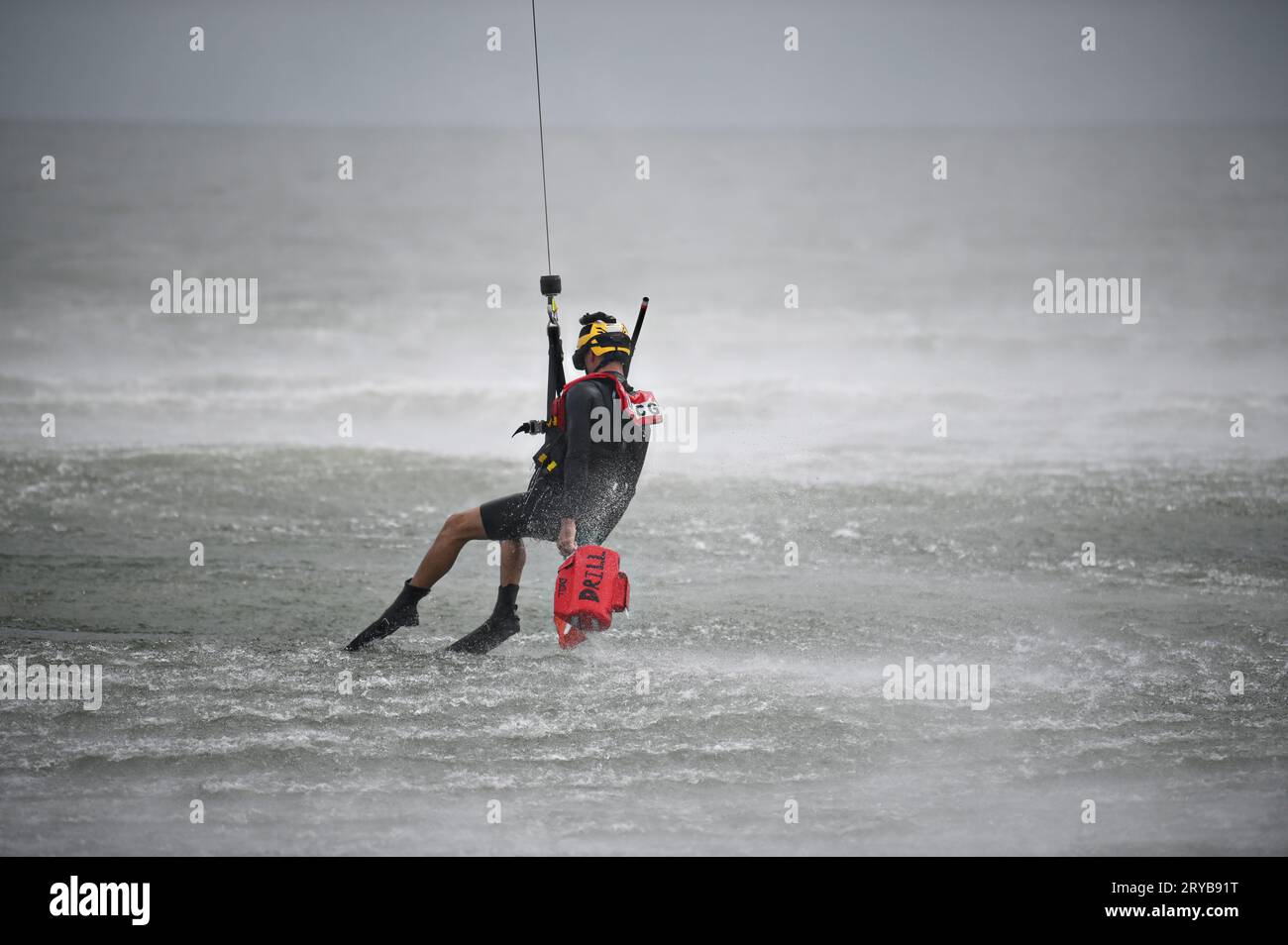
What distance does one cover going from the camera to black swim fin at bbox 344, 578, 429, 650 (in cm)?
715

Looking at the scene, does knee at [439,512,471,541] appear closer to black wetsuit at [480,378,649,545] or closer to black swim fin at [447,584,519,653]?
black wetsuit at [480,378,649,545]

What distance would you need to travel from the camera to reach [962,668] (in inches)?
280

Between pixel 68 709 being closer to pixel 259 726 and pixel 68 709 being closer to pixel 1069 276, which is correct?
pixel 259 726

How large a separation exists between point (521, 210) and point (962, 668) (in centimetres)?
2938

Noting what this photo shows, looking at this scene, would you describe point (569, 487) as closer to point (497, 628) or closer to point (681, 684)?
point (497, 628)

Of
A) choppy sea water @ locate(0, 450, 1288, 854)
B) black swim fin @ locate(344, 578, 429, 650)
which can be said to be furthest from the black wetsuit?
choppy sea water @ locate(0, 450, 1288, 854)

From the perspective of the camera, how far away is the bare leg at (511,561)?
7180 millimetres

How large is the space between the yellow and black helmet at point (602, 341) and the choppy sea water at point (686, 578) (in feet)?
4.71

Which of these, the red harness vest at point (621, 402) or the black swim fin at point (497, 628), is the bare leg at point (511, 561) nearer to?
the black swim fin at point (497, 628)

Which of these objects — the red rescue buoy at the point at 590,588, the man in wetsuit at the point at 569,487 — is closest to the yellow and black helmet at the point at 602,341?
the man in wetsuit at the point at 569,487

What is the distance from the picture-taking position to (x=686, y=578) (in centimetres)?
895

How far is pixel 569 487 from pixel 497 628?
86 centimetres

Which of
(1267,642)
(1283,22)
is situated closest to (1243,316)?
(1267,642)

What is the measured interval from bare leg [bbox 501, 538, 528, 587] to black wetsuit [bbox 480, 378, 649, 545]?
4.2 inches
